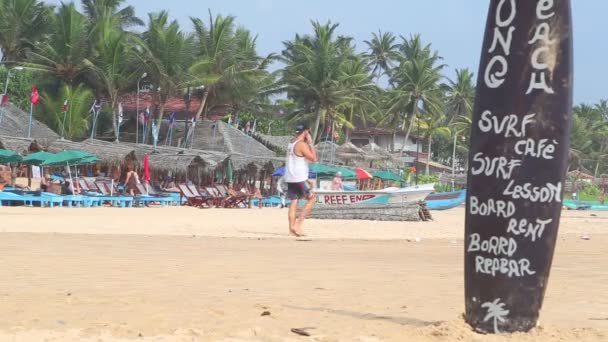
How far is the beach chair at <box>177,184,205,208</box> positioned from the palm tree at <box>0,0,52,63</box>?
1972 centimetres

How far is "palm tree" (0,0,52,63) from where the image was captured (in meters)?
43.1

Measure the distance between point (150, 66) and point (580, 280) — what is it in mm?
35724

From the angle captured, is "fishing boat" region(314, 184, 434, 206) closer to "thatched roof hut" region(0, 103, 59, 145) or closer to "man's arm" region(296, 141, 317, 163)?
"man's arm" region(296, 141, 317, 163)

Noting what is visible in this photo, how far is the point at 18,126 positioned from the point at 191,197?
37.2 ft

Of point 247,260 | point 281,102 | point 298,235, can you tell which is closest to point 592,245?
point 298,235

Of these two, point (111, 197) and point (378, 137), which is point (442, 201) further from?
point (378, 137)

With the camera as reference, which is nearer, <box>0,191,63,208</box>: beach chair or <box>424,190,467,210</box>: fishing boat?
<box>0,191,63,208</box>: beach chair

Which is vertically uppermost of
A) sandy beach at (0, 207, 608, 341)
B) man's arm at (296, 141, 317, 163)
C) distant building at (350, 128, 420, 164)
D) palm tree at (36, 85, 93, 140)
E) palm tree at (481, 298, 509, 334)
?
distant building at (350, 128, 420, 164)

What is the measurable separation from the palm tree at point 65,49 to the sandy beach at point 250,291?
32.0 meters

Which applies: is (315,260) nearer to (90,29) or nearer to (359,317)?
(359,317)

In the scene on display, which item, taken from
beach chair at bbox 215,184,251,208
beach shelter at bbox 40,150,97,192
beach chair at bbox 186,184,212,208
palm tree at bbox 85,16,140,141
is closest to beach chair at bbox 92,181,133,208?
beach shelter at bbox 40,150,97,192

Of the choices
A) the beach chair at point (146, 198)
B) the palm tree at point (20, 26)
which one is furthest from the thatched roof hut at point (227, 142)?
the beach chair at point (146, 198)

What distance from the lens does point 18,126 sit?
3403cm

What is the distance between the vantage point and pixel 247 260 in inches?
313
